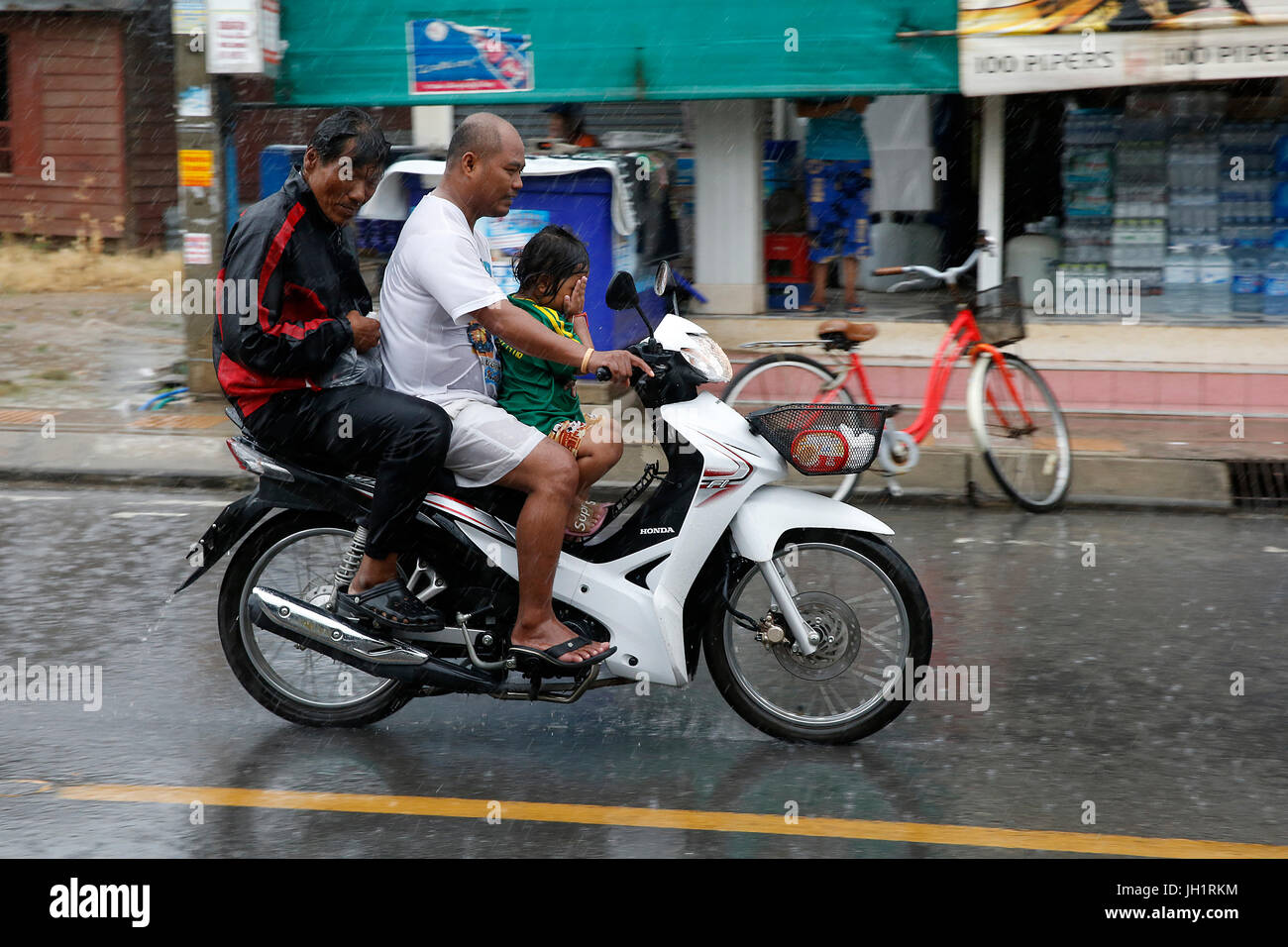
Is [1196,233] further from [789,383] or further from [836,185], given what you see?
[789,383]

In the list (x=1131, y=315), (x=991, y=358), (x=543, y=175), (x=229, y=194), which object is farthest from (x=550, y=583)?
(x=1131, y=315)

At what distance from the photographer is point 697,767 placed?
179 inches

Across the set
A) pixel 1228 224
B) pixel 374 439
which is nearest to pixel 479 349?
pixel 374 439

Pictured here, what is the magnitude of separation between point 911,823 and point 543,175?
23.9 feet

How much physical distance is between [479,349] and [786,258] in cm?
814

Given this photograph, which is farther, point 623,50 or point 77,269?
point 77,269

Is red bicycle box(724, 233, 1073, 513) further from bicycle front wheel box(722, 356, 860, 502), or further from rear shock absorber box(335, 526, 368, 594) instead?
rear shock absorber box(335, 526, 368, 594)

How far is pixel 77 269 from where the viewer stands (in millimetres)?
17078

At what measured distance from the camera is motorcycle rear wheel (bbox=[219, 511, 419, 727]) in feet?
15.8

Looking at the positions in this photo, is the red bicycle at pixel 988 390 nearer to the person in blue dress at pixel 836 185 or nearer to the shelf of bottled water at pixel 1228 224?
the shelf of bottled water at pixel 1228 224

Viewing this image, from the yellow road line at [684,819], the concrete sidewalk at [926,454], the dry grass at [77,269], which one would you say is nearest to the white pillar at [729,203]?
the concrete sidewalk at [926,454]

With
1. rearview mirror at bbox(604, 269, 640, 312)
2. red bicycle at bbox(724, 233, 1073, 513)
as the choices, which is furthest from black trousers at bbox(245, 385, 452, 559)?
red bicycle at bbox(724, 233, 1073, 513)

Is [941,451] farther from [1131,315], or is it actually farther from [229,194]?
[229,194]

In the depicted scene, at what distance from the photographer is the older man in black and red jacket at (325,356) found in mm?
4395
